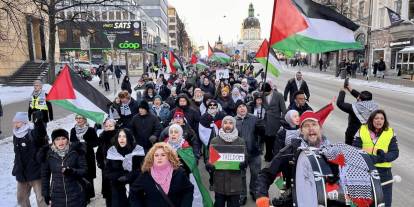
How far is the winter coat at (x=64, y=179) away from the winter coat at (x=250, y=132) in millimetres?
2545

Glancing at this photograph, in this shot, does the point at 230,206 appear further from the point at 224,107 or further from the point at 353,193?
the point at 224,107

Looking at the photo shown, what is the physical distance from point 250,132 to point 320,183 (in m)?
3.25

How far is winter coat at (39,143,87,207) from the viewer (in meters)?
4.33

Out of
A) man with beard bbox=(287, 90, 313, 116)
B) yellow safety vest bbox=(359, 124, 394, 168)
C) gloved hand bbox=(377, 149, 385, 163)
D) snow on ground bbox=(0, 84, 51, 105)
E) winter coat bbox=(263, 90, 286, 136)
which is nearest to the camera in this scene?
gloved hand bbox=(377, 149, 385, 163)

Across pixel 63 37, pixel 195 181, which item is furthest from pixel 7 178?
pixel 63 37

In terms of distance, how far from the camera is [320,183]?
8.49 feet

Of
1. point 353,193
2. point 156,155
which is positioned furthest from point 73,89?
point 353,193

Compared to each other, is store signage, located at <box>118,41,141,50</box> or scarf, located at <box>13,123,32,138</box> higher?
store signage, located at <box>118,41,141,50</box>

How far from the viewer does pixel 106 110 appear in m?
6.16

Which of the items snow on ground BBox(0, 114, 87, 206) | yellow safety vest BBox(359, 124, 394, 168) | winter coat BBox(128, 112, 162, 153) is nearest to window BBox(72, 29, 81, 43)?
snow on ground BBox(0, 114, 87, 206)

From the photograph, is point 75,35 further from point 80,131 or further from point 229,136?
point 229,136

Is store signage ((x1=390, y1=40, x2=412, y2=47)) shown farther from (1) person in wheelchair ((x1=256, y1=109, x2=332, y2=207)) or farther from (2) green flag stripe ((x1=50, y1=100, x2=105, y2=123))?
(1) person in wheelchair ((x1=256, y1=109, x2=332, y2=207))

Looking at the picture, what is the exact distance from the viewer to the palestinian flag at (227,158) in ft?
15.6

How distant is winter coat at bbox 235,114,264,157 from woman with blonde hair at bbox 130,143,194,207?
96.8 inches
